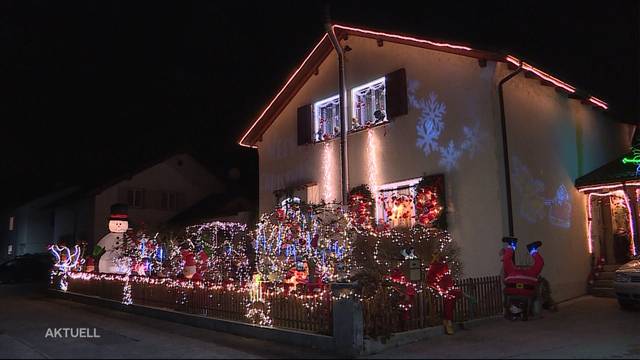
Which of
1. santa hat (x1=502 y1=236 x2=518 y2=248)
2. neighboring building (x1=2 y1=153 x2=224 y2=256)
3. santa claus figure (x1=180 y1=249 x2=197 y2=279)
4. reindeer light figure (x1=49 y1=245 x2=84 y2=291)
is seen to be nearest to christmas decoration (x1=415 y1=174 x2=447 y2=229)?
santa hat (x1=502 y1=236 x2=518 y2=248)

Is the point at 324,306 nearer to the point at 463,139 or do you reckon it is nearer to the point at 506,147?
the point at 463,139

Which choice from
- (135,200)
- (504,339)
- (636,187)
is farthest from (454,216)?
(135,200)

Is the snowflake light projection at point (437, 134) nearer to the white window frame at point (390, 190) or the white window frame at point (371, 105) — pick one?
the white window frame at point (390, 190)

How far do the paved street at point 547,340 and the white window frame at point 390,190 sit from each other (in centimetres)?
424

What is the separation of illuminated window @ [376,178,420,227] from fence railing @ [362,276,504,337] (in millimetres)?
3046

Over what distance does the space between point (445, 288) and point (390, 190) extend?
5155mm

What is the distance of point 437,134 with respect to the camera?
570 inches

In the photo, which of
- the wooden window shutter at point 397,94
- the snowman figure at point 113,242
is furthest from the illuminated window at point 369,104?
the snowman figure at point 113,242

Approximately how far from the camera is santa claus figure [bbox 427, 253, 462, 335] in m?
10.5

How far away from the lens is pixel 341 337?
9.31m

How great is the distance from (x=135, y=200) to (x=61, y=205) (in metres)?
6.85

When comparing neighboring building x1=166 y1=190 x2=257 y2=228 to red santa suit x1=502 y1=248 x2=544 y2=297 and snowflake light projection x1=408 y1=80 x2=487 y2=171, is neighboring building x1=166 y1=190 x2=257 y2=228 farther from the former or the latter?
red santa suit x1=502 y1=248 x2=544 y2=297

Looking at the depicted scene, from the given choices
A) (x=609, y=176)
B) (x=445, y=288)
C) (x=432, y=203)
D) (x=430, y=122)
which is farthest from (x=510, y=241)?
(x=609, y=176)

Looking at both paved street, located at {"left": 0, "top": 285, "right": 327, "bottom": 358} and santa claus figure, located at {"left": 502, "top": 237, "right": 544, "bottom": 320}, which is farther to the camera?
santa claus figure, located at {"left": 502, "top": 237, "right": 544, "bottom": 320}
